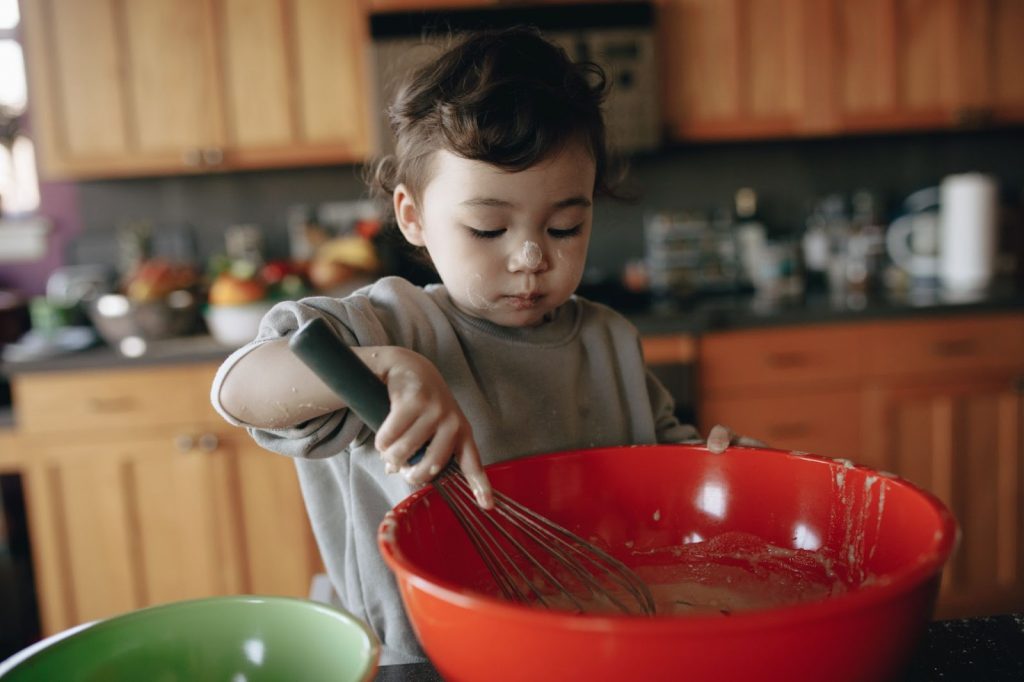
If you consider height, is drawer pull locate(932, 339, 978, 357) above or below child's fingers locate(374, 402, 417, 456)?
below

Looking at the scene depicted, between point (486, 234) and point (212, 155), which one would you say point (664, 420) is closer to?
point (486, 234)

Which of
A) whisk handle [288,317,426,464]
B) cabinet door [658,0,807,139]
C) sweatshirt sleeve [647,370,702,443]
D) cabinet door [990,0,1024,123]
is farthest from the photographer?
cabinet door [990,0,1024,123]

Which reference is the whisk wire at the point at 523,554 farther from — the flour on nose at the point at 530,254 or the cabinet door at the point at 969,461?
the cabinet door at the point at 969,461

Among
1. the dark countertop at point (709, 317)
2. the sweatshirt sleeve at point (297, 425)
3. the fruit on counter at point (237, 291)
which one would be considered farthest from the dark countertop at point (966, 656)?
the fruit on counter at point (237, 291)

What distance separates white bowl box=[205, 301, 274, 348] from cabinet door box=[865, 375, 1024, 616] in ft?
4.93

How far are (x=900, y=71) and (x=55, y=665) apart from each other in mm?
2543

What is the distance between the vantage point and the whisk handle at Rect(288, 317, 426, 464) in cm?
45

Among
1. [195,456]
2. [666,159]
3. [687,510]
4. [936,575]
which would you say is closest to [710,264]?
[666,159]

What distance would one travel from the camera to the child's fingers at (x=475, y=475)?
52 cm

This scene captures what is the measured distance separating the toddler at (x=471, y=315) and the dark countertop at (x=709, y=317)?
1175 mm

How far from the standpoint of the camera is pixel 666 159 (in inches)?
103

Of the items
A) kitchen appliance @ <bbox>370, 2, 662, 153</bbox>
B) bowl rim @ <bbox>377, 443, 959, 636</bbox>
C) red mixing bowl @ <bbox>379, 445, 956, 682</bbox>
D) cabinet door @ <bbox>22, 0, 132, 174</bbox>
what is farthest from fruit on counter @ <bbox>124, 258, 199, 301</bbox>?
bowl rim @ <bbox>377, 443, 959, 636</bbox>

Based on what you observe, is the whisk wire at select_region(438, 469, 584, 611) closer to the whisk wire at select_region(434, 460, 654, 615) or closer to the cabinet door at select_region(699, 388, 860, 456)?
the whisk wire at select_region(434, 460, 654, 615)

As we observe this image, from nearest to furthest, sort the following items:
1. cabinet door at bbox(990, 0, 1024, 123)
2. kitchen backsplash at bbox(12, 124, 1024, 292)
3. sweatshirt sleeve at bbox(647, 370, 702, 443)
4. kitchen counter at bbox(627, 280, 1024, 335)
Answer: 1. sweatshirt sleeve at bbox(647, 370, 702, 443)
2. kitchen counter at bbox(627, 280, 1024, 335)
3. cabinet door at bbox(990, 0, 1024, 123)
4. kitchen backsplash at bbox(12, 124, 1024, 292)
